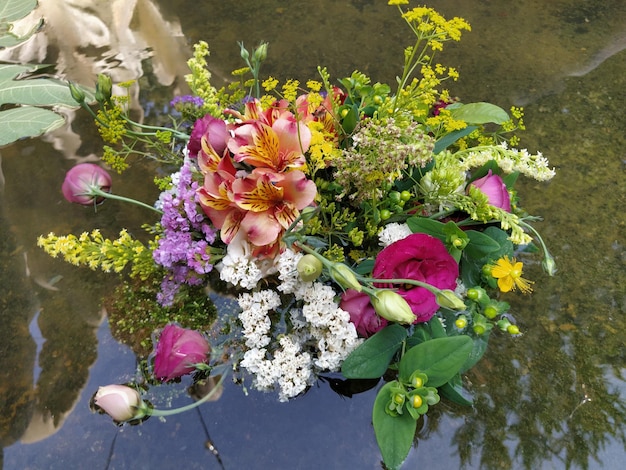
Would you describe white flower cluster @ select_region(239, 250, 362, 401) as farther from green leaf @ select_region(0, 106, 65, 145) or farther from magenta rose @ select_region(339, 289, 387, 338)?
green leaf @ select_region(0, 106, 65, 145)

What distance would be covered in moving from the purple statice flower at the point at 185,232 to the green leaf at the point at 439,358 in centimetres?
29

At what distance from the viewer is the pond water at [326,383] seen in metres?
Answer: 0.65

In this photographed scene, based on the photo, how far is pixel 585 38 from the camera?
1.14 metres

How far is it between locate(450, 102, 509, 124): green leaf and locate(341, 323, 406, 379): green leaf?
388 mm

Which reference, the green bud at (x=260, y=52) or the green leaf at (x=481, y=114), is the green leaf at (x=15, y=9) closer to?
the green bud at (x=260, y=52)

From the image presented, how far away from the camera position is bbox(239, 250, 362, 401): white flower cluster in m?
0.61

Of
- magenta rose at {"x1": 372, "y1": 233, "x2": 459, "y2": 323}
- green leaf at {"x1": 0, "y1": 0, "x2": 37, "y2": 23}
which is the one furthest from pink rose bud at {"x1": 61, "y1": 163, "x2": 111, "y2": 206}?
green leaf at {"x1": 0, "y1": 0, "x2": 37, "y2": 23}

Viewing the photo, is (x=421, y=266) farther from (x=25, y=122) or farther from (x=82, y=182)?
(x=25, y=122)

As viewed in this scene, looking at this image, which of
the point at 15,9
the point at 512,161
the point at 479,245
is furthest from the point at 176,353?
the point at 15,9

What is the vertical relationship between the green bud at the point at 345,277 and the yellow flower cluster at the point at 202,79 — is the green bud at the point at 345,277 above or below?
below

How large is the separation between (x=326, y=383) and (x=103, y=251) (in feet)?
1.18

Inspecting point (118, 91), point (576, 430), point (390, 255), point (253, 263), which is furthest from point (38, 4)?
point (576, 430)

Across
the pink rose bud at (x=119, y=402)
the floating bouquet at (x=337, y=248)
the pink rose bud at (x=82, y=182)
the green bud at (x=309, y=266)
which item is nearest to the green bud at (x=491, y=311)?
the floating bouquet at (x=337, y=248)

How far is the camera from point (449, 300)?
521 millimetres
